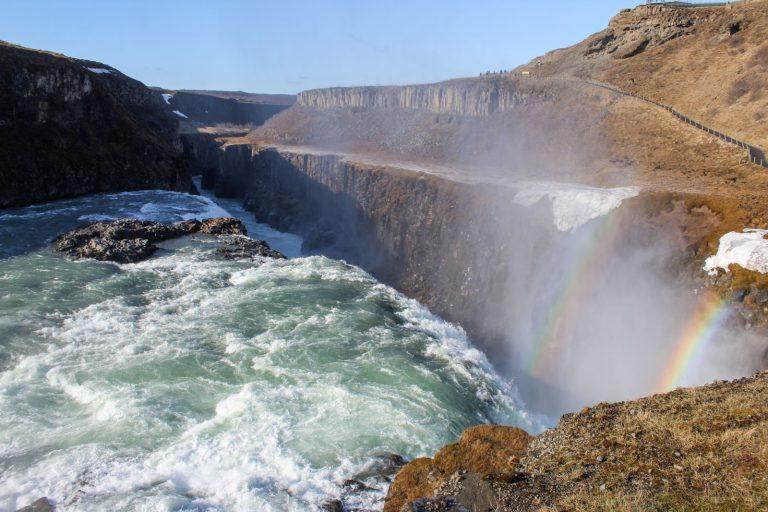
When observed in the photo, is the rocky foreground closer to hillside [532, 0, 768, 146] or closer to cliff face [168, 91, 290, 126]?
hillside [532, 0, 768, 146]

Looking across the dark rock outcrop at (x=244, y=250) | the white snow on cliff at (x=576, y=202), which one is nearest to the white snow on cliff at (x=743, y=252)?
the white snow on cliff at (x=576, y=202)

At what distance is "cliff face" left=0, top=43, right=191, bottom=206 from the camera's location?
45.8 metres

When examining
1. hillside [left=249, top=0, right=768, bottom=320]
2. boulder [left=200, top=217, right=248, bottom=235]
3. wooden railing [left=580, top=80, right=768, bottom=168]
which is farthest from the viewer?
boulder [left=200, top=217, right=248, bottom=235]

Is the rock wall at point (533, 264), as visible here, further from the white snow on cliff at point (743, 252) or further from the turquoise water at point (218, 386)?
the turquoise water at point (218, 386)

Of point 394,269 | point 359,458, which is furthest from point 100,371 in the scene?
point 394,269

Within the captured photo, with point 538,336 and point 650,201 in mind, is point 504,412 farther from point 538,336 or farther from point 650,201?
point 650,201

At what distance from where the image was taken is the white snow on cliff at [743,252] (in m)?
19.6

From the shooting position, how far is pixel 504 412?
17422 mm

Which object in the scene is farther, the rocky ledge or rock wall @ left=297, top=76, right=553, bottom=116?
rock wall @ left=297, top=76, right=553, bottom=116

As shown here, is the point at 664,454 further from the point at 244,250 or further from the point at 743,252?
the point at 244,250

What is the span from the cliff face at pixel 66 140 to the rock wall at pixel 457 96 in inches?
1073

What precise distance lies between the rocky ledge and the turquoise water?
1.47 metres

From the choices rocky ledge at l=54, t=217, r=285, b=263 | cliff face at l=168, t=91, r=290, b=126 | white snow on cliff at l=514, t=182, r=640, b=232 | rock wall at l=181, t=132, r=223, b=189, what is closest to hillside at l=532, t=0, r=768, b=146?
white snow on cliff at l=514, t=182, r=640, b=232

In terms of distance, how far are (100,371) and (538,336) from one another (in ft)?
63.0
